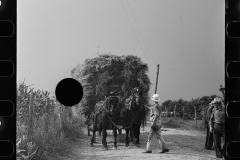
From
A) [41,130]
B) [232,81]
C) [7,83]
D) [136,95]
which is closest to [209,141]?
[232,81]

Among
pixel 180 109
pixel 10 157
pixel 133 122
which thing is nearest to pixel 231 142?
pixel 180 109

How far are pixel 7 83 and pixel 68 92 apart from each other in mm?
177

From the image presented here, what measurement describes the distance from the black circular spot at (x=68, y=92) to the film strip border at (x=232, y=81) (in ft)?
1.39

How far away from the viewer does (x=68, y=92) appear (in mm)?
902

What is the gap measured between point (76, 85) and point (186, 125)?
22.1 inches

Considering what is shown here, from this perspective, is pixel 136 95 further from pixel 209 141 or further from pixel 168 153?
pixel 209 141

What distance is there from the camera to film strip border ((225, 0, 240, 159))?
79cm

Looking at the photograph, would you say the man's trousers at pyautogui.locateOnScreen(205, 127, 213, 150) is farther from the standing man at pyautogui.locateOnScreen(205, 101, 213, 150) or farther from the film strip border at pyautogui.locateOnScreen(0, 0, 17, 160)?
the film strip border at pyautogui.locateOnScreen(0, 0, 17, 160)

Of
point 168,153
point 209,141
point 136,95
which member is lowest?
point 168,153

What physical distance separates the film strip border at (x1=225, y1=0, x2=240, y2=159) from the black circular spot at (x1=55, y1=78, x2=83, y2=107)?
0.42 metres

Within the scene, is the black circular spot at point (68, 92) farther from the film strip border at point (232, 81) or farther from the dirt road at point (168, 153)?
the film strip border at point (232, 81)

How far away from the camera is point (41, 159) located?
2260 millimetres

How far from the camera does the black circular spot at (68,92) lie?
0.88 metres

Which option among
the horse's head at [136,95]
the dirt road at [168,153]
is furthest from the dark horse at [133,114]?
the dirt road at [168,153]
